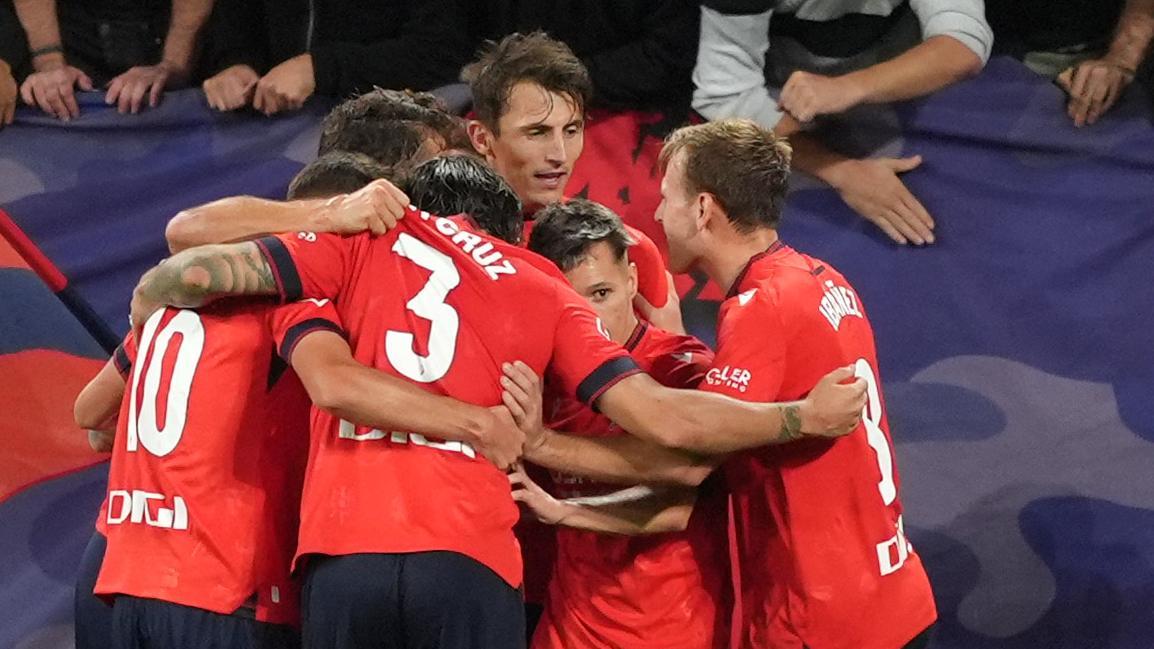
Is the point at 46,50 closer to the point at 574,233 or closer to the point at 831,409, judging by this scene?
the point at 574,233

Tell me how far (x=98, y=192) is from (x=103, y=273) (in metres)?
0.28

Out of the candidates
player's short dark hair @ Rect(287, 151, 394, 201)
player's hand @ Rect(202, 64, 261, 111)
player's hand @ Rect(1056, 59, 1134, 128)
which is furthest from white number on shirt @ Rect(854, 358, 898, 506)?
player's hand @ Rect(202, 64, 261, 111)

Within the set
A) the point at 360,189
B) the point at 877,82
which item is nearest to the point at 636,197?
the point at 877,82

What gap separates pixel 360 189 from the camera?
267 cm

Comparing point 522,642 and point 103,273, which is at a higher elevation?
point 522,642

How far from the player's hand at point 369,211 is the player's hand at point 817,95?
1574 millimetres

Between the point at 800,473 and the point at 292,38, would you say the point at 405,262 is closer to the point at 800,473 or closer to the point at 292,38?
the point at 800,473

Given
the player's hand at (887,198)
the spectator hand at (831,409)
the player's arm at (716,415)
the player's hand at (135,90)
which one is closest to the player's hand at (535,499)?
the player's arm at (716,415)

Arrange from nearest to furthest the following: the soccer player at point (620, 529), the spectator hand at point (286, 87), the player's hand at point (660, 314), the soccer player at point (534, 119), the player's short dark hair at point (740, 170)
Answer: the soccer player at point (620, 529), the player's short dark hair at point (740, 170), the player's hand at point (660, 314), the soccer player at point (534, 119), the spectator hand at point (286, 87)

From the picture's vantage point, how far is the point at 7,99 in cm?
445

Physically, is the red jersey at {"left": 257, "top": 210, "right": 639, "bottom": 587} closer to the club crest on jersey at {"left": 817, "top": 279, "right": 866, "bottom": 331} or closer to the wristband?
the club crest on jersey at {"left": 817, "top": 279, "right": 866, "bottom": 331}

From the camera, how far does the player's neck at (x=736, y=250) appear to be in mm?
2812

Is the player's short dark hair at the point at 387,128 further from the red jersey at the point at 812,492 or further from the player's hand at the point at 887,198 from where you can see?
the player's hand at the point at 887,198

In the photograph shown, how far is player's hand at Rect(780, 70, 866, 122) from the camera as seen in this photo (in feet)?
12.2
